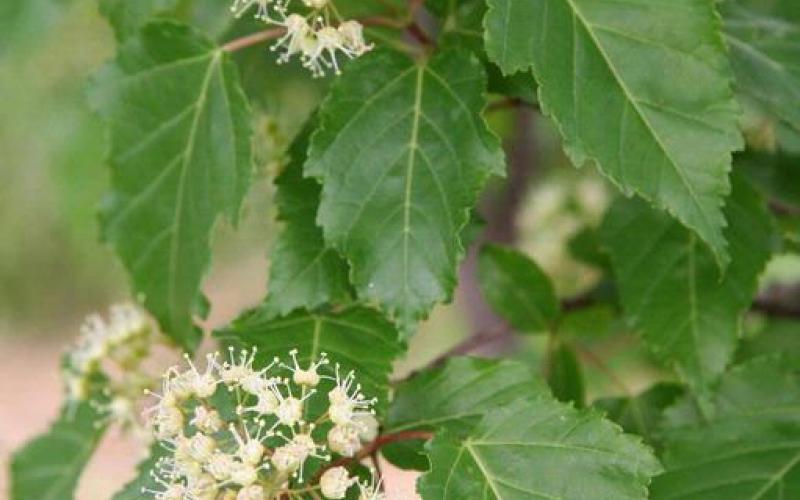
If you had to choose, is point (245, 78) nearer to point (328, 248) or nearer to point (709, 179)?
point (328, 248)

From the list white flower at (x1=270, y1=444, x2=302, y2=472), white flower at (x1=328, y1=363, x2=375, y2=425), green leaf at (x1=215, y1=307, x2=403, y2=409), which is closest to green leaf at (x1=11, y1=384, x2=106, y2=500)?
green leaf at (x1=215, y1=307, x2=403, y2=409)

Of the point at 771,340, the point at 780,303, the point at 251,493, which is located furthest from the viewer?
the point at 780,303

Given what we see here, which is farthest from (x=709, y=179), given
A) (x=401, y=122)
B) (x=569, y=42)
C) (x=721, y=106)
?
(x=401, y=122)

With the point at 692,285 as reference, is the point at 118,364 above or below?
above

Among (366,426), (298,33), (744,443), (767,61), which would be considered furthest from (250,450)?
(767,61)

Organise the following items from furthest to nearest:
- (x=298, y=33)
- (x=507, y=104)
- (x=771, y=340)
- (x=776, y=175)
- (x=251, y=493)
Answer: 1. (x=771, y=340)
2. (x=776, y=175)
3. (x=507, y=104)
4. (x=298, y=33)
5. (x=251, y=493)

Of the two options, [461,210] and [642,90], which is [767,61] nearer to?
[642,90]

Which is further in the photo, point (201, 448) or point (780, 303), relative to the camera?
point (780, 303)

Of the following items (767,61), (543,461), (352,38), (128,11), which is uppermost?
(128,11)
